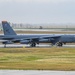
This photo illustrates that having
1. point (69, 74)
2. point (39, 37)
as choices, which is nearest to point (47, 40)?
point (39, 37)

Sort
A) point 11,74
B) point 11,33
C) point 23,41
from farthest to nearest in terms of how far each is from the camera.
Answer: point 11,33, point 23,41, point 11,74

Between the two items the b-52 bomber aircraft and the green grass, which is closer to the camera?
the green grass

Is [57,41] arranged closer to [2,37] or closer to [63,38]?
[63,38]

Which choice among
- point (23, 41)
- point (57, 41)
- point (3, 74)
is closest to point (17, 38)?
point (23, 41)

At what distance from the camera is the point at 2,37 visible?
69.6 m

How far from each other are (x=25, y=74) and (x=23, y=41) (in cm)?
4182

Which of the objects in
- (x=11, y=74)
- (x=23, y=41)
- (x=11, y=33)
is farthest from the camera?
(x=11, y=33)

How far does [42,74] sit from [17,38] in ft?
146

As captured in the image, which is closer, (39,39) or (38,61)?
(38,61)

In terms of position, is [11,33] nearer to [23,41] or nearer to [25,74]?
[23,41]

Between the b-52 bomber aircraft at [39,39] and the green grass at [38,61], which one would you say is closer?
the green grass at [38,61]

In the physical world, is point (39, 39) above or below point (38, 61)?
above

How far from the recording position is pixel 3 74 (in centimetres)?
2545

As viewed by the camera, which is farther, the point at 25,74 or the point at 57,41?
the point at 57,41
